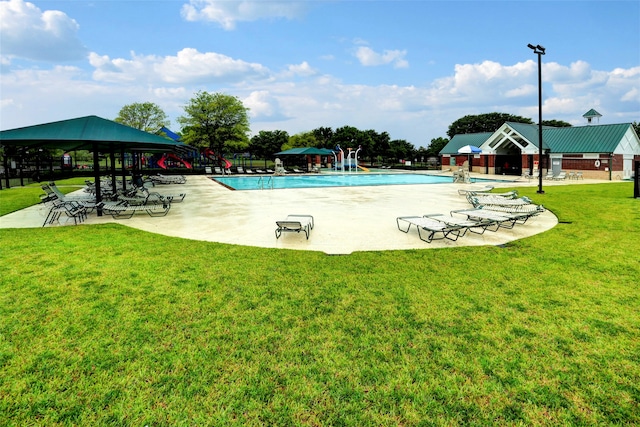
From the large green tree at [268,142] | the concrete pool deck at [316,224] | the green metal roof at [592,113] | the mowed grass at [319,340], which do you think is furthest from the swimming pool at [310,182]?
the large green tree at [268,142]

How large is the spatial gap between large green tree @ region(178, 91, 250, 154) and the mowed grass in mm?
45718

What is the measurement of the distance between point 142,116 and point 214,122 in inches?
648

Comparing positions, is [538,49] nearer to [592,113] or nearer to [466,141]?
[592,113]

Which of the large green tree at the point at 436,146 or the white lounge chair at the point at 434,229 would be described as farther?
the large green tree at the point at 436,146

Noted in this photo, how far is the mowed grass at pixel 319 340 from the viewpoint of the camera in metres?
2.89

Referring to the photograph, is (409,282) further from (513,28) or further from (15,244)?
(513,28)

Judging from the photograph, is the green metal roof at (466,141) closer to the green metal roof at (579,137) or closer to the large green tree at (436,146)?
the green metal roof at (579,137)

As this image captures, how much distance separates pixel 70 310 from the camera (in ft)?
15.0

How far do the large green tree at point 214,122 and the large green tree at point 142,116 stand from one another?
10.7 meters

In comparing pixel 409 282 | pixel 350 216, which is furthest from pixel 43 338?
pixel 350 216

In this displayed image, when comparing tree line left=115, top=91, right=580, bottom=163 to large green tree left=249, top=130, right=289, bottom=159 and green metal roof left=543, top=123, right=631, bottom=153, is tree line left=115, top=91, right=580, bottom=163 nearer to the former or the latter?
large green tree left=249, top=130, right=289, bottom=159

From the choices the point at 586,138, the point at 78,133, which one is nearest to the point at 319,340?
the point at 78,133

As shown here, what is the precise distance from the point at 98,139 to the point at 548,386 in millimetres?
11299

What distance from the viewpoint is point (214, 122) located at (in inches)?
2000
